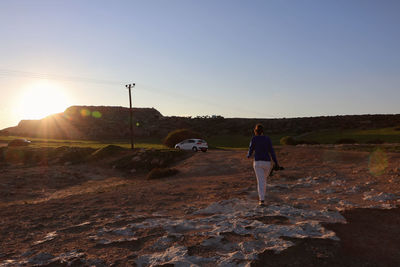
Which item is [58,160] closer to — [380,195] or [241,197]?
[241,197]

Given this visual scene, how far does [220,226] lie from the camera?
266 inches

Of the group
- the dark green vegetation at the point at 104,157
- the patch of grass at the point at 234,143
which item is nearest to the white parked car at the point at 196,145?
the dark green vegetation at the point at 104,157

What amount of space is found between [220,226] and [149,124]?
92789mm

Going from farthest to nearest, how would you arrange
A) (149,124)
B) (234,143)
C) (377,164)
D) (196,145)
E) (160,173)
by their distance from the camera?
(149,124), (234,143), (196,145), (160,173), (377,164)

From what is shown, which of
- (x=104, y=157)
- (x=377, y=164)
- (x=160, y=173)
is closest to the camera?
(x=377, y=164)

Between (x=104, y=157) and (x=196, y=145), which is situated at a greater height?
(x=196, y=145)

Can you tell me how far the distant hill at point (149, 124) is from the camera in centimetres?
7712

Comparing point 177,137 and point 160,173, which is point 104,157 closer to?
point 177,137

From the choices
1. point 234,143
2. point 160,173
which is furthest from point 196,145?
point 234,143

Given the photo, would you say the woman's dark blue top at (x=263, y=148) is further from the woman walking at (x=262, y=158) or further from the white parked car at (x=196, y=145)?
the white parked car at (x=196, y=145)

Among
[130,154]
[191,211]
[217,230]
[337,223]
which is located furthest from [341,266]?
[130,154]

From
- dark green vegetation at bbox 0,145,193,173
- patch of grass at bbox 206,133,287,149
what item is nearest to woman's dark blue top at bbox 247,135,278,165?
dark green vegetation at bbox 0,145,193,173

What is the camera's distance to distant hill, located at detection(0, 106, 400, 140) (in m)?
77.1

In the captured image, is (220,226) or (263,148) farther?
(263,148)
